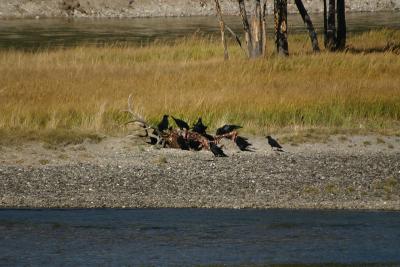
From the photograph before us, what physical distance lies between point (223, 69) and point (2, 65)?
534 centimetres

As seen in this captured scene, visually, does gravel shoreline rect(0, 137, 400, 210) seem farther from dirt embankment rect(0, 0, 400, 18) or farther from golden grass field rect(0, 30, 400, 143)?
dirt embankment rect(0, 0, 400, 18)

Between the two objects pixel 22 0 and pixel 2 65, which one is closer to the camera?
Result: pixel 2 65

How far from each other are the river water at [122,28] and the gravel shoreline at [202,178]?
2301 cm

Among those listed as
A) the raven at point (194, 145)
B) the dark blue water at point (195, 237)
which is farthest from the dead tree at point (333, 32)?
the dark blue water at point (195, 237)

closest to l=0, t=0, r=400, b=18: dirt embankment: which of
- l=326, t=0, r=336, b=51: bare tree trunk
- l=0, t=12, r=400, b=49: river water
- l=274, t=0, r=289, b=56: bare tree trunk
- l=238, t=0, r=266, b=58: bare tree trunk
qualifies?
l=0, t=12, r=400, b=49: river water

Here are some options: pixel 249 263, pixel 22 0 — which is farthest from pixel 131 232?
pixel 22 0

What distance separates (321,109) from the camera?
17781mm

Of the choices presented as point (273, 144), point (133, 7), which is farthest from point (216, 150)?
point (133, 7)

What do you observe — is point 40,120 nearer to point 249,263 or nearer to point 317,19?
point 249,263

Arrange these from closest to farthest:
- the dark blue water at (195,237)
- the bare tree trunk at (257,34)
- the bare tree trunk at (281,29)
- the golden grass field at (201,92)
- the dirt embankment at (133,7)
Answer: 1. the dark blue water at (195,237)
2. the golden grass field at (201,92)
3. the bare tree trunk at (257,34)
4. the bare tree trunk at (281,29)
5. the dirt embankment at (133,7)

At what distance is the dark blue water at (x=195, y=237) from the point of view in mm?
10375

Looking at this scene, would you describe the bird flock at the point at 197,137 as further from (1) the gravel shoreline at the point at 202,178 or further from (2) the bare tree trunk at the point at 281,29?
(2) the bare tree trunk at the point at 281,29

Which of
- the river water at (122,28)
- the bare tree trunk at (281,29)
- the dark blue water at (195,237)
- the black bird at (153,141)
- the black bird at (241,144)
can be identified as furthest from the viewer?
the river water at (122,28)

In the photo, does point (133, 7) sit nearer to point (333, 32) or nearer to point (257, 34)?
point (333, 32)
